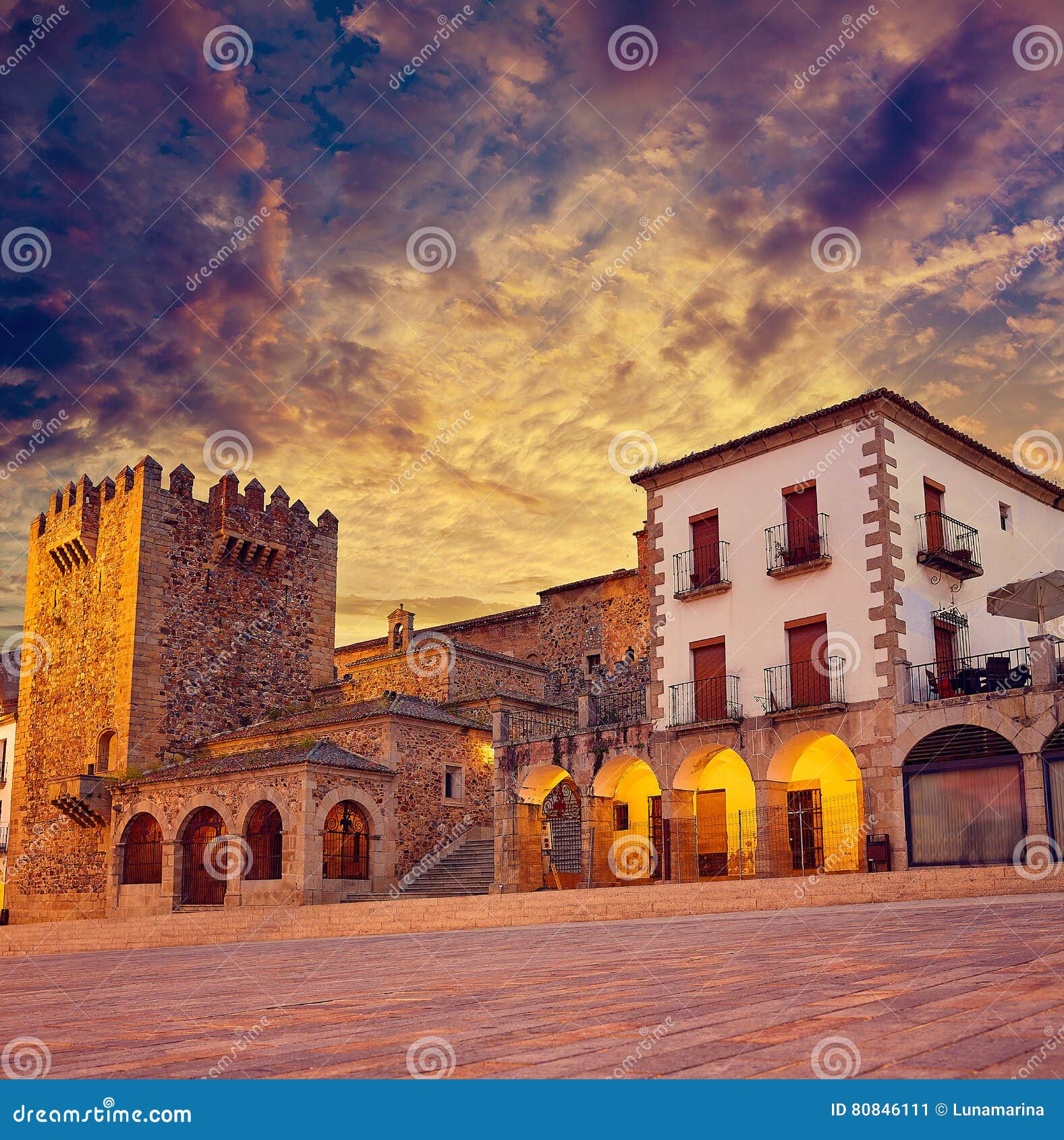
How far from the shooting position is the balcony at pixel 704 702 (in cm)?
2192

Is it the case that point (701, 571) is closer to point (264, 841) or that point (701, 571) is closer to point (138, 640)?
point (264, 841)

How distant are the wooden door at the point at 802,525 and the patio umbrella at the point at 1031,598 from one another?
11.0 ft

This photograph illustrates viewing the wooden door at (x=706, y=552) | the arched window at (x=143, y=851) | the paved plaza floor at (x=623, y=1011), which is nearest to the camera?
the paved plaza floor at (x=623, y=1011)

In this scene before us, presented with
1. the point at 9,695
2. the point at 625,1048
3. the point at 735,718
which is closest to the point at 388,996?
the point at 625,1048

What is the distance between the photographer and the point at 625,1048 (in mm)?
3438

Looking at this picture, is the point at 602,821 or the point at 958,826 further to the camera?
the point at 602,821

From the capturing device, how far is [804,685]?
21.0 m

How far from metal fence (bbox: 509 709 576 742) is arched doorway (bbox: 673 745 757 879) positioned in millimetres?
2960

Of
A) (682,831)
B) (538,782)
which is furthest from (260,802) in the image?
(682,831)

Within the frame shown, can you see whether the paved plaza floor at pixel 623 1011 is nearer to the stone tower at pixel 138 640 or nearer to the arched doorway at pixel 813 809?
the arched doorway at pixel 813 809

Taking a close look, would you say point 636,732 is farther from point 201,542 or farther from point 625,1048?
point 625,1048

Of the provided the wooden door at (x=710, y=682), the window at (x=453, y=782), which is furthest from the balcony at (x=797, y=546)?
the window at (x=453, y=782)

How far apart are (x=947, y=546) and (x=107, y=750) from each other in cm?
2385

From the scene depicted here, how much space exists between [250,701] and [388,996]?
3014cm
